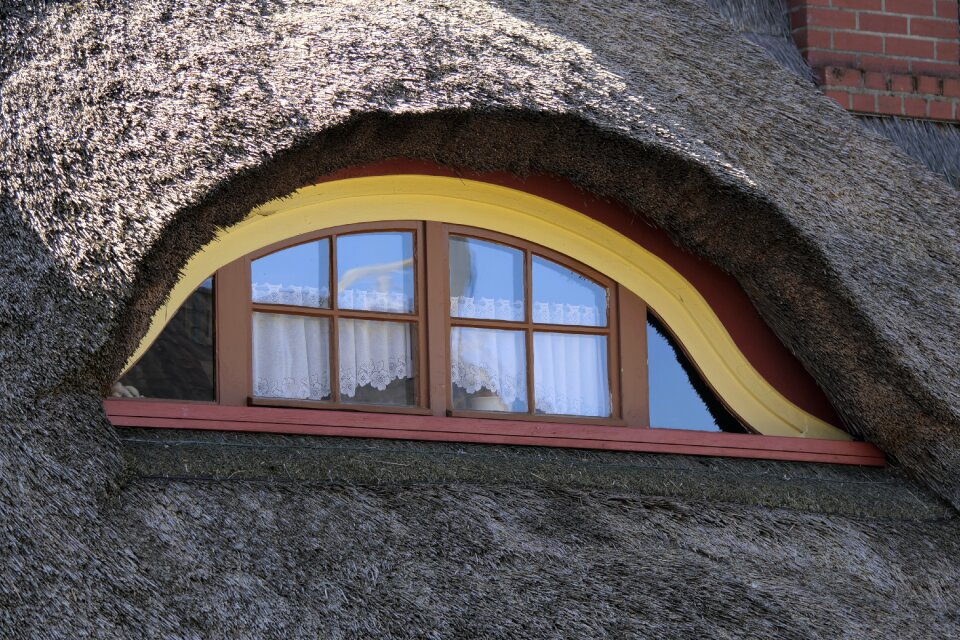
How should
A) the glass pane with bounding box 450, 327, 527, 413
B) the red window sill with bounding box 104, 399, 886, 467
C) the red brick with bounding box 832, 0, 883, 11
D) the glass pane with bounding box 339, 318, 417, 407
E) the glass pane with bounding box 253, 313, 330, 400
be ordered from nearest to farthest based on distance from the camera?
the red window sill with bounding box 104, 399, 886, 467 → the glass pane with bounding box 253, 313, 330, 400 → the glass pane with bounding box 339, 318, 417, 407 → the glass pane with bounding box 450, 327, 527, 413 → the red brick with bounding box 832, 0, 883, 11

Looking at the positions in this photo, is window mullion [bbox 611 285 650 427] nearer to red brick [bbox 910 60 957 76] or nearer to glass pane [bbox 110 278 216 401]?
glass pane [bbox 110 278 216 401]

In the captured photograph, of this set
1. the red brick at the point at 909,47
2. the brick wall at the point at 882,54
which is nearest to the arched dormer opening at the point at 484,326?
the brick wall at the point at 882,54

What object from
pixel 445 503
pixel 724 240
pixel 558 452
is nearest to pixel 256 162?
pixel 445 503

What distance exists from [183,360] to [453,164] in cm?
110

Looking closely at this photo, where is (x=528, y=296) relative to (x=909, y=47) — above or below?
below

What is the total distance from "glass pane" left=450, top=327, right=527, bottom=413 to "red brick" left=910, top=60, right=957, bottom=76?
8.12ft

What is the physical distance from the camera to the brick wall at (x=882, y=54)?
5.76 m

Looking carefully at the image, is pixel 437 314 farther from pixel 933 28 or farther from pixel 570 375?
pixel 933 28

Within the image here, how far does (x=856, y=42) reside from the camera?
590cm

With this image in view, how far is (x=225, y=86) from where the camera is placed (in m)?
3.86

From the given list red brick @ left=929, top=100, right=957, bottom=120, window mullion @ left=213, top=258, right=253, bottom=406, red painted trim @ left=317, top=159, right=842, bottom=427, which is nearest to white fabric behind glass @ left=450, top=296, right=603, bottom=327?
red painted trim @ left=317, top=159, right=842, bottom=427

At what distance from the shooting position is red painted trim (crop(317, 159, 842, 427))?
4809 millimetres

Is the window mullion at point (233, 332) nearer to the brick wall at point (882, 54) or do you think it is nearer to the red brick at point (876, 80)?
the brick wall at point (882, 54)

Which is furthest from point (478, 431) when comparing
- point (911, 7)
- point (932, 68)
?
point (911, 7)
